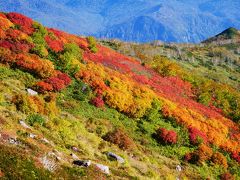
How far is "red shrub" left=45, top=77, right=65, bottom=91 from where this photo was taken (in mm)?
39831

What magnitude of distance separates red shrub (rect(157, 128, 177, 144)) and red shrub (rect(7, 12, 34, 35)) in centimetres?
2040

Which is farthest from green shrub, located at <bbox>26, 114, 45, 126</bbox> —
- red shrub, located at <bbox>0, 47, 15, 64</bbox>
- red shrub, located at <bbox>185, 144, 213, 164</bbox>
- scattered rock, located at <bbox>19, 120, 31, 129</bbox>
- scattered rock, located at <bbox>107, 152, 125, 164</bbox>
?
red shrub, located at <bbox>185, 144, 213, 164</bbox>

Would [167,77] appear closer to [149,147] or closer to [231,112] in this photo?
[231,112]

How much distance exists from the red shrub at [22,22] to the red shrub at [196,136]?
21973mm

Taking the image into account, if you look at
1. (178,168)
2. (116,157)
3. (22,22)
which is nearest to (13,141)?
(116,157)

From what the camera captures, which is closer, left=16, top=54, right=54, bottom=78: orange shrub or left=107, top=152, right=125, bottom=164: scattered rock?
left=107, top=152, right=125, bottom=164: scattered rock

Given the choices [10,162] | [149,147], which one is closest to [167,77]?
[149,147]

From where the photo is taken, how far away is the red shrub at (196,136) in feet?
141

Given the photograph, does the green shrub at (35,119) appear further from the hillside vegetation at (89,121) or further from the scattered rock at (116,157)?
the scattered rock at (116,157)

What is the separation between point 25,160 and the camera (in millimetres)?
21688

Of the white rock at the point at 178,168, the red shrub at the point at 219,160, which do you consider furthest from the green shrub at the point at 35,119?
the red shrub at the point at 219,160

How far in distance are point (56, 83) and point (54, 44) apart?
1176 cm

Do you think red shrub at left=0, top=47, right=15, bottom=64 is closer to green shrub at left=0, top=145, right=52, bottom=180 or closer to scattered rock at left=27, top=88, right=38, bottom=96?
scattered rock at left=27, top=88, right=38, bottom=96

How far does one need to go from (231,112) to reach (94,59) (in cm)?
2199
